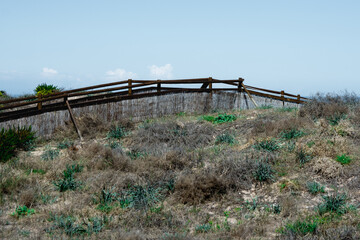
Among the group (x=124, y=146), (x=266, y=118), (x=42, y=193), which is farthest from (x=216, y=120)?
(x=42, y=193)

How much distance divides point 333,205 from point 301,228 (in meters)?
0.97

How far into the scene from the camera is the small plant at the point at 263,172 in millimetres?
7690

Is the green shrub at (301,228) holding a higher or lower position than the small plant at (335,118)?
lower

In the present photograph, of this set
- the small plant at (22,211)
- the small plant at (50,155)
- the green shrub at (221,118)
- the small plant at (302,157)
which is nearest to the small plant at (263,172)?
the small plant at (302,157)

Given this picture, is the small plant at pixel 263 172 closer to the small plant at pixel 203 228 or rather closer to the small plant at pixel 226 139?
the small plant at pixel 203 228

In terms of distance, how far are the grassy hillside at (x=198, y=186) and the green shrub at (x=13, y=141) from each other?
298 millimetres

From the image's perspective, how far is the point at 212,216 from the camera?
21.9ft

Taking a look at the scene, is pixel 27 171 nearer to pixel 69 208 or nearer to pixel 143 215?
pixel 69 208

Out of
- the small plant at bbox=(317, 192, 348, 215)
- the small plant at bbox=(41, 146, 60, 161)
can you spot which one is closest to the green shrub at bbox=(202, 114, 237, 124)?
the small plant at bbox=(41, 146, 60, 161)

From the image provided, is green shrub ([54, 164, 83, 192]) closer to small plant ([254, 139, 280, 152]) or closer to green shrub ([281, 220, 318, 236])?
small plant ([254, 139, 280, 152])

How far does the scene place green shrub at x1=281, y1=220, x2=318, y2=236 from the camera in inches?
218

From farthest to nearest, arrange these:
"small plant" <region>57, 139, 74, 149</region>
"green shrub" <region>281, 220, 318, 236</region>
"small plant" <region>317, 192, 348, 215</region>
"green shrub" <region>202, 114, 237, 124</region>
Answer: "green shrub" <region>202, 114, 237, 124</region> → "small plant" <region>57, 139, 74, 149</region> → "small plant" <region>317, 192, 348, 215</region> → "green shrub" <region>281, 220, 318, 236</region>

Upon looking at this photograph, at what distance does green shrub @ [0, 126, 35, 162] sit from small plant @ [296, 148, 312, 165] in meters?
7.34

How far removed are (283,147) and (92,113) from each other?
23.9ft
